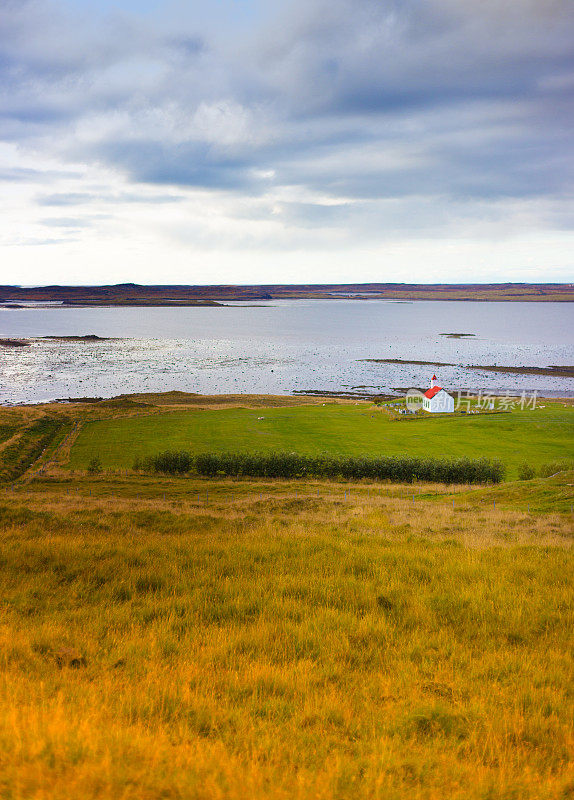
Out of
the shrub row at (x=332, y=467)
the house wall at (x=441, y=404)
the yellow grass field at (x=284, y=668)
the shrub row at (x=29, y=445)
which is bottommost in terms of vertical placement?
the shrub row at (x=29, y=445)

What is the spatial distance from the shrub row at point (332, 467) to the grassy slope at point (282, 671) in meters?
29.7

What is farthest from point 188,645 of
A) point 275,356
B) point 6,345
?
point 6,345

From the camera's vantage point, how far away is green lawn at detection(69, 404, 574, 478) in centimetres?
5175

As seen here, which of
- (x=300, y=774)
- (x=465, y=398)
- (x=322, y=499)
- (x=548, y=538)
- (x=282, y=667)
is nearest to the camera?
(x=300, y=774)

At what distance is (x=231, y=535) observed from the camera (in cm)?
1246

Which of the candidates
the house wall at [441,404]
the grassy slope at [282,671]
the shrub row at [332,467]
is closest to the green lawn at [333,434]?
the house wall at [441,404]

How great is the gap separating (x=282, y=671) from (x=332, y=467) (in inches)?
1440

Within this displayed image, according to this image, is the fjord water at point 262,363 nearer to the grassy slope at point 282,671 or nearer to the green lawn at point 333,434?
the green lawn at point 333,434

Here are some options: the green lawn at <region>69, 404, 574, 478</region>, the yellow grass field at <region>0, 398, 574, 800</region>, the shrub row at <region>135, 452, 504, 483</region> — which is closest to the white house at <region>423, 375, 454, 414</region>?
the green lawn at <region>69, 404, 574, 478</region>

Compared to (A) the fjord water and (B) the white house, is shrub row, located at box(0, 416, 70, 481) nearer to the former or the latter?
(A) the fjord water

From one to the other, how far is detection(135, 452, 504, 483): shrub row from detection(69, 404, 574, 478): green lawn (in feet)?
19.4

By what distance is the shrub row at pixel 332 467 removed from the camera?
3972 cm

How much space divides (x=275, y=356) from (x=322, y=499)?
11358 centimetres

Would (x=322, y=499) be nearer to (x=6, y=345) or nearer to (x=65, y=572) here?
(x=65, y=572)
